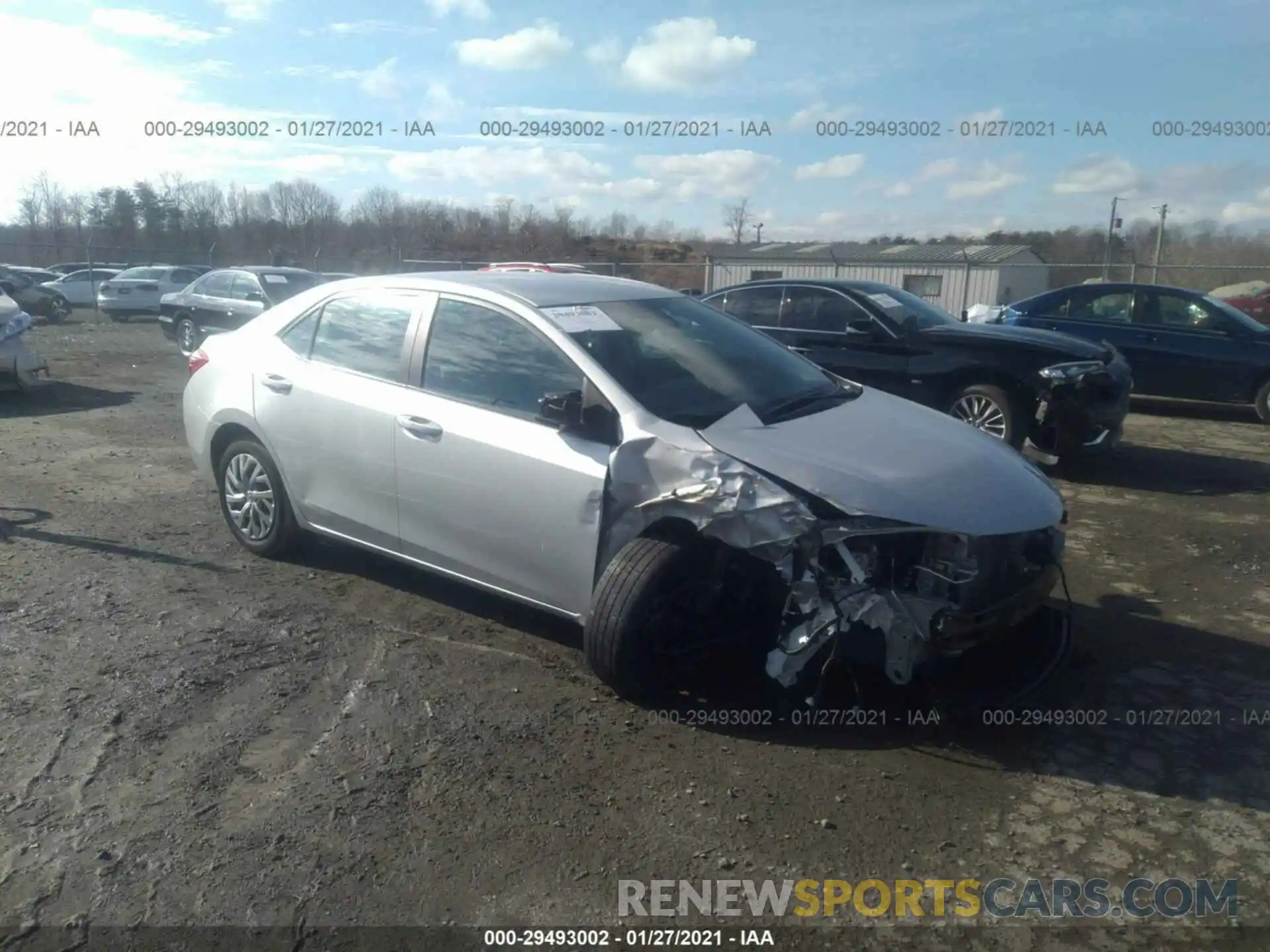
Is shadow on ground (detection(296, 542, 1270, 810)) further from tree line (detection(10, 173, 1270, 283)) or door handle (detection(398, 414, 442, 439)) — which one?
tree line (detection(10, 173, 1270, 283))

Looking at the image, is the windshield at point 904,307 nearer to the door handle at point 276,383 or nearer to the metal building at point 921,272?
the door handle at point 276,383

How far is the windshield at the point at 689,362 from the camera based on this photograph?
4.39m

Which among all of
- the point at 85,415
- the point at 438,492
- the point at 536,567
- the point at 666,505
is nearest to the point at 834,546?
the point at 666,505

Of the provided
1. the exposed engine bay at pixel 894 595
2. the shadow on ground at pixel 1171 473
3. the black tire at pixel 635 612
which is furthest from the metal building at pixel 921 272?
the black tire at pixel 635 612

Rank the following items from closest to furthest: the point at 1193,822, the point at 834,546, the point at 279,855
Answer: the point at 279,855, the point at 1193,822, the point at 834,546

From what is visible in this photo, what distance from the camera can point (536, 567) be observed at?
14.3 ft

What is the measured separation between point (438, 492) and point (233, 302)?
46.5 ft

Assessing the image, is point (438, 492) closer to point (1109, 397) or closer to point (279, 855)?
point (279, 855)

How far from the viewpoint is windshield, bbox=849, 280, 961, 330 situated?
29.2 feet

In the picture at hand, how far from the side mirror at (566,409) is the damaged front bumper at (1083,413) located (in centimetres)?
522

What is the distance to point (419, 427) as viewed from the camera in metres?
4.69

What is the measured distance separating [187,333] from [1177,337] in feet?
51.0

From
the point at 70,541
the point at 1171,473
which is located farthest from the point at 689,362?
the point at 1171,473

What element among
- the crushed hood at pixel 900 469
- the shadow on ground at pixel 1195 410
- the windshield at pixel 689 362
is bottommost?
the shadow on ground at pixel 1195 410
